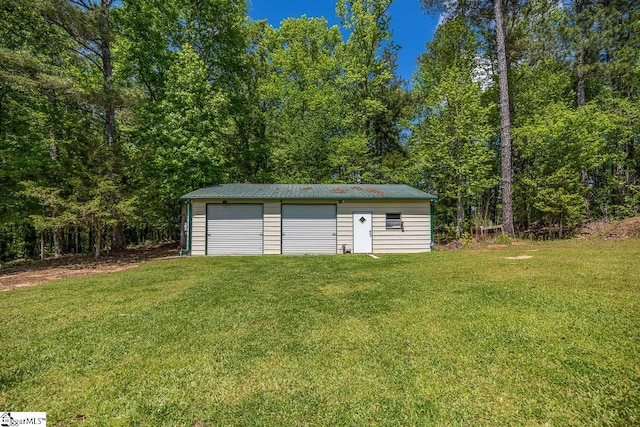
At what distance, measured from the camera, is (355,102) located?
19719 millimetres

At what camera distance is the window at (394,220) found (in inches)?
487

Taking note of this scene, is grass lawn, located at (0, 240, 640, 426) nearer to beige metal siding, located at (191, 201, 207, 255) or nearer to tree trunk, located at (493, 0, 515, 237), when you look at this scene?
beige metal siding, located at (191, 201, 207, 255)

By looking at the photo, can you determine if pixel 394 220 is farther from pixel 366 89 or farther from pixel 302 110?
pixel 302 110

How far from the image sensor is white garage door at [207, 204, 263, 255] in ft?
38.4

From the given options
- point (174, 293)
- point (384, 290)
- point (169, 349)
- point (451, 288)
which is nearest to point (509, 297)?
point (451, 288)

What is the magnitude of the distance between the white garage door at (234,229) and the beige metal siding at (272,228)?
0.25 metres

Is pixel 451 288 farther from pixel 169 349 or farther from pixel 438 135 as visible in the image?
pixel 438 135

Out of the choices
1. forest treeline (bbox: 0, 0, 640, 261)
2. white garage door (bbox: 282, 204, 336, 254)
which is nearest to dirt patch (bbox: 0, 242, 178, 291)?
forest treeline (bbox: 0, 0, 640, 261)

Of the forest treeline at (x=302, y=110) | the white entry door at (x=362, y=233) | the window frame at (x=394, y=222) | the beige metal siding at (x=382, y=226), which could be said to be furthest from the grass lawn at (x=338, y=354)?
the forest treeline at (x=302, y=110)

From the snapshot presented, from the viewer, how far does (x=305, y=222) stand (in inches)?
478

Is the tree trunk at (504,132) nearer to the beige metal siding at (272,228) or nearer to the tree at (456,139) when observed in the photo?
the tree at (456,139)

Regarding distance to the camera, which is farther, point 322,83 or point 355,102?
point 322,83

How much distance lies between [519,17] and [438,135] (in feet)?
28.0

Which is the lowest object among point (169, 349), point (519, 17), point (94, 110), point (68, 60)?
point (169, 349)
